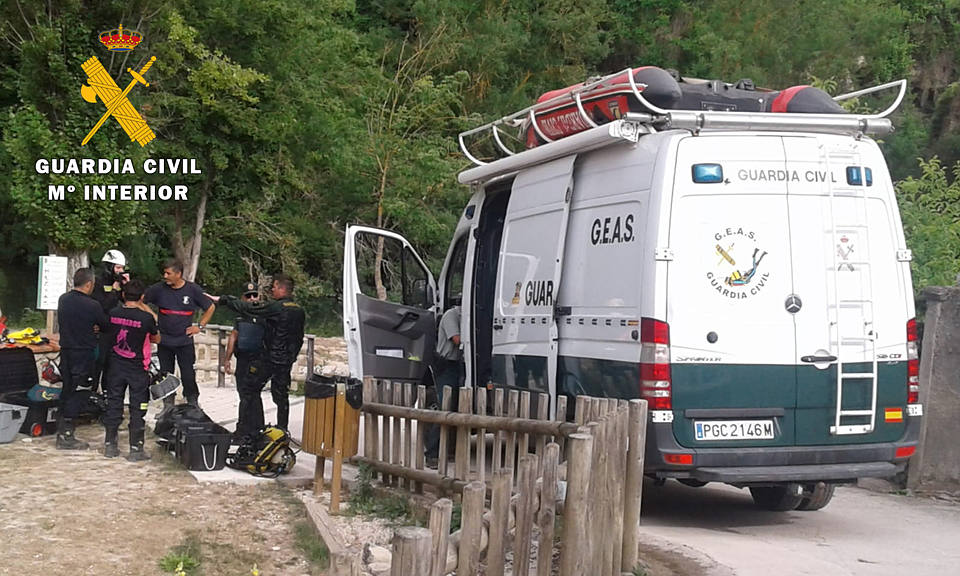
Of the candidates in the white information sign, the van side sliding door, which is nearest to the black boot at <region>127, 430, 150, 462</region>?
the van side sliding door

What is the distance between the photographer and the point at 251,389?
10.4 metres

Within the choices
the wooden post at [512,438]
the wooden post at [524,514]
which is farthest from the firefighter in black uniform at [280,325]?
the wooden post at [524,514]

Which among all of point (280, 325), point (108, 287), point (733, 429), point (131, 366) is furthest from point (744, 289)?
point (108, 287)

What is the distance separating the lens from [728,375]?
7594 mm

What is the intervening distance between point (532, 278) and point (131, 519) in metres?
3.53

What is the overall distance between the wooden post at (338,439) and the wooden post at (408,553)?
5.68 meters

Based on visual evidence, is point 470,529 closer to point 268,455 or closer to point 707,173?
point 707,173

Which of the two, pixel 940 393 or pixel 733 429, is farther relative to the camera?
pixel 940 393

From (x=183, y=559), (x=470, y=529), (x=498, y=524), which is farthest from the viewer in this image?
(x=183, y=559)

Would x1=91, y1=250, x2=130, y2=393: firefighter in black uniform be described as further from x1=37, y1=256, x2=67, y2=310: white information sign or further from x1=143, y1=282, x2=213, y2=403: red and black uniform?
x1=37, y1=256, x2=67, y2=310: white information sign

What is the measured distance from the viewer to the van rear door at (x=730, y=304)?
7.54m

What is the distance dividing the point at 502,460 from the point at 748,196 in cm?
255

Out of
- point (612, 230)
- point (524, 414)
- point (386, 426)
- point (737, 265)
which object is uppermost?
point (612, 230)

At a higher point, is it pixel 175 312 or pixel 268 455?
pixel 175 312
